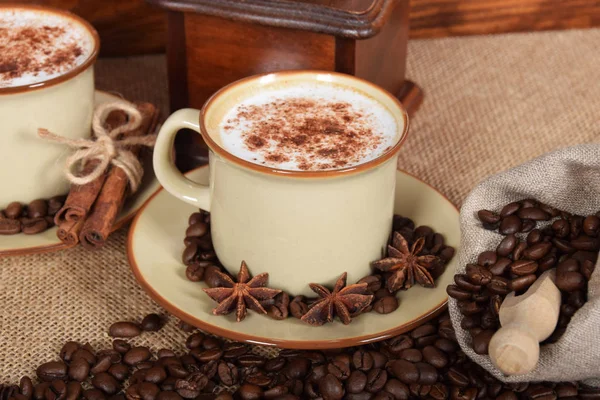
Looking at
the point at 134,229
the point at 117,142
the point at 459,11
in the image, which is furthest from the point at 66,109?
the point at 459,11

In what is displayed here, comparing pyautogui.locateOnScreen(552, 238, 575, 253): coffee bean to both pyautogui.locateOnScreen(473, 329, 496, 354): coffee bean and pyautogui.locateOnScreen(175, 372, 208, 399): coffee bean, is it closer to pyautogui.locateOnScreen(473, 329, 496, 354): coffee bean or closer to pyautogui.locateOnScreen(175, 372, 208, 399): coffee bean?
pyautogui.locateOnScreen(473, 329, 496, 354): coffee bean

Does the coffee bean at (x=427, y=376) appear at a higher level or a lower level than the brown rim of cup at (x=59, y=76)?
lower

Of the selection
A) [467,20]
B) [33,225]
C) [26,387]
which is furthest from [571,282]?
[467,20]

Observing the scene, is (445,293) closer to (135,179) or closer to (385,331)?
(385,331)

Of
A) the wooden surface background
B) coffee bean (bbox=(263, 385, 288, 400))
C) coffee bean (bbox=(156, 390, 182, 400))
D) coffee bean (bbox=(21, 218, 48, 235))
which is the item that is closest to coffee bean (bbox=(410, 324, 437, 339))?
coffee bean (bbox=(263, 385, 288, 400))

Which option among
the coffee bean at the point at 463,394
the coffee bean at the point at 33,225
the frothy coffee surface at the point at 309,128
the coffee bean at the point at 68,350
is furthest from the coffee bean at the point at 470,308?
the coffee bean at the point at 33,225

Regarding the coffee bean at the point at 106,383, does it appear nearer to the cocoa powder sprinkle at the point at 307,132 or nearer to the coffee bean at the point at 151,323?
the coffee bean at the point at 151,323

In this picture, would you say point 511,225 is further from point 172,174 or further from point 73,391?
point 73,391

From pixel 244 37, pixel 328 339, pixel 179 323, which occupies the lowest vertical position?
pixel 179 323
